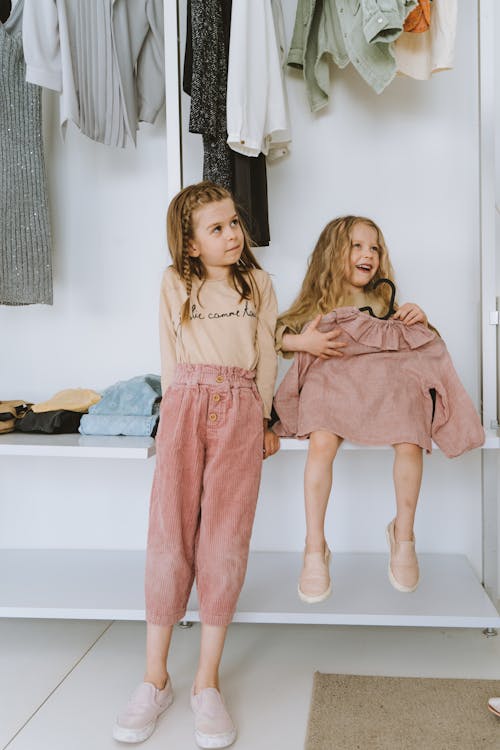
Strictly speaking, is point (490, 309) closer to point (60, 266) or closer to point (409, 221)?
point (409, 221)

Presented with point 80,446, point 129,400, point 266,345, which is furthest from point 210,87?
point 80,446

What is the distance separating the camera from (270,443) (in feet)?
5.14

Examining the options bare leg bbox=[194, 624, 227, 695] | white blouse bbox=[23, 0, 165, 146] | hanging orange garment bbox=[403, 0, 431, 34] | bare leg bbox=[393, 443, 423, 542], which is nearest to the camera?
bare leg bbox=[194, 624, 227, 695]

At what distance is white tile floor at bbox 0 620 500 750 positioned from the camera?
139 centimetres

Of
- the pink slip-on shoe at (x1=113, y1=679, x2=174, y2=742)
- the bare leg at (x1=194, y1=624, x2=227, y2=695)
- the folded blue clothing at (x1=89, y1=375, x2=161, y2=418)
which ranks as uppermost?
the folded blue clothing at (x1=89, y1=375, x2=161, y2=418)

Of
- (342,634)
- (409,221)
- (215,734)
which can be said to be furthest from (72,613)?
(409,221)

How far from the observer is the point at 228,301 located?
1.57m

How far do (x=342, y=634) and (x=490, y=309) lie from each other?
0.91 meters

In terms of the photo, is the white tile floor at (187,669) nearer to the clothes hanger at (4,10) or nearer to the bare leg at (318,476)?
the bare leg at (318,476)

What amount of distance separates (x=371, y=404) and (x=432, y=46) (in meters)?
0.89

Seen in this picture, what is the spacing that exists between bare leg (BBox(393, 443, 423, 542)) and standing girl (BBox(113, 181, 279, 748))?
0.28m

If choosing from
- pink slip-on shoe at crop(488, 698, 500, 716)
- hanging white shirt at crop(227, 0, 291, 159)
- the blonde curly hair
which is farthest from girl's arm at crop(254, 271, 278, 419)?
pink slip-on shoe at crop(488, 698, 500, 716)

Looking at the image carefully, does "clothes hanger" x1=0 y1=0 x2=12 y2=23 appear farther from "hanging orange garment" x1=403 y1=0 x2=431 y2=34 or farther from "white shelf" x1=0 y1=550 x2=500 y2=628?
"white shelf" x1=0 y1=550 x2=500 y2=628

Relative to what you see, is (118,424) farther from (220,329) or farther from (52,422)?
(220,329)
